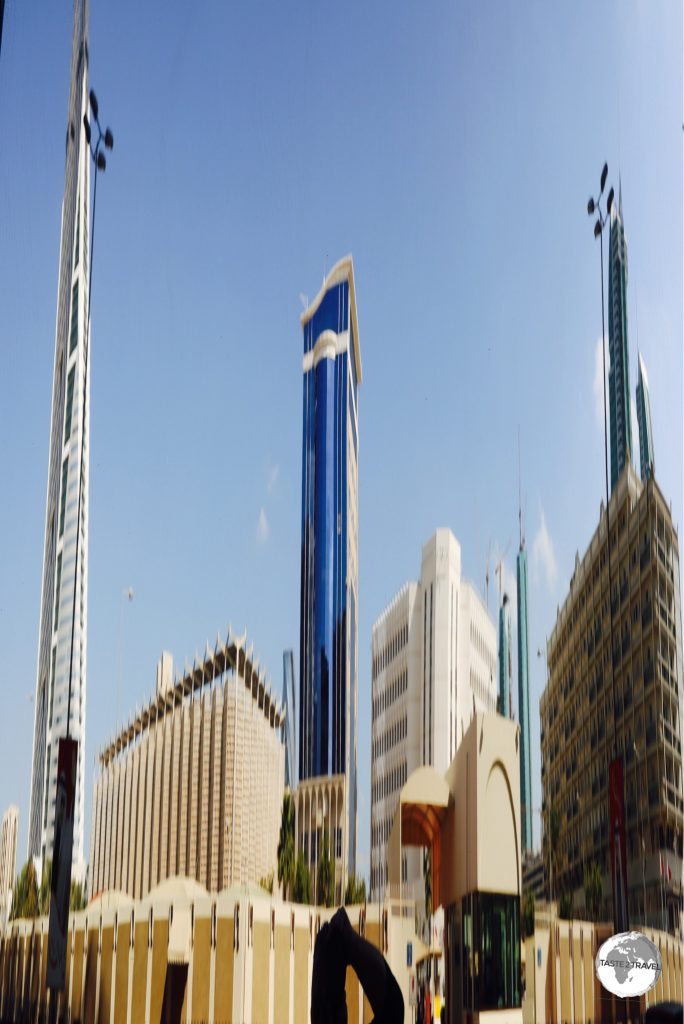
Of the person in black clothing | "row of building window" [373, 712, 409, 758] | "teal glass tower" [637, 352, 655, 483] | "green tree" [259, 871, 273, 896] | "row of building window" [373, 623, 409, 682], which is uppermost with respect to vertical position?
"teal glass tower" [637, 352, 655, 483]

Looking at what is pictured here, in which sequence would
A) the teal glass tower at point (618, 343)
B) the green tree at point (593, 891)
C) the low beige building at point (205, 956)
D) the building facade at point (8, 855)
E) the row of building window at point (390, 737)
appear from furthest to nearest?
the teal glass tower at point (618, 343)
the green tree at point (593, 891)
the building facade at point (8, 855)
the row of building window at point (390, 737)
the low beige building at point (205, 956)

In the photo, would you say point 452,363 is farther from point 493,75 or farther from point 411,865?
point 411,865

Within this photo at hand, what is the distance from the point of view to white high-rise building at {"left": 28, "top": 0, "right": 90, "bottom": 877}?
6.70 feet

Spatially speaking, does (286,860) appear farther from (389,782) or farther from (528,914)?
(528,914)

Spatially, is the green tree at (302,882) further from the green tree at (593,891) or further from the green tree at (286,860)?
the green tree at (593,891)

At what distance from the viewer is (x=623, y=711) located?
7.61 feet

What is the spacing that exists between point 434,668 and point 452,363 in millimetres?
495

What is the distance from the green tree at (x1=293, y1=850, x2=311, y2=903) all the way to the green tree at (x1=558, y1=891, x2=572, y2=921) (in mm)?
509

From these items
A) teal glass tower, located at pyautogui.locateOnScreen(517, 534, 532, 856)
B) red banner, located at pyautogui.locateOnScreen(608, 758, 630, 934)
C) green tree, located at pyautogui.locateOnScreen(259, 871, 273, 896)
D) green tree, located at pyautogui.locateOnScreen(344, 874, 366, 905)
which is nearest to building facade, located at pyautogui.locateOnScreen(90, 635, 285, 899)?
green tree, located at pyautogui.locateOnScreen(259, 871, 273, 896)

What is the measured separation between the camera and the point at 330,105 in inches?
83.0

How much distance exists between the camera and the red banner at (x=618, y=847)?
7.40ft

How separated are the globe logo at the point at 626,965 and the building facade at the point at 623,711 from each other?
5 cm

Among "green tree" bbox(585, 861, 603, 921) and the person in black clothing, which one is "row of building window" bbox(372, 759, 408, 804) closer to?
the person in black clothing

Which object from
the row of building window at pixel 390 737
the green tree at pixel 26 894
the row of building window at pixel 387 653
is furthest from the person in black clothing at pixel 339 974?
the green tree at pixel 26 894
